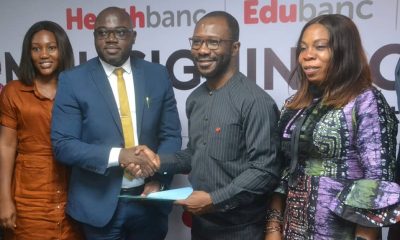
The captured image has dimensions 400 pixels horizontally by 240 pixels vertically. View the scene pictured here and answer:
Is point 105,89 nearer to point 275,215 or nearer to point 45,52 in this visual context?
point 45,52

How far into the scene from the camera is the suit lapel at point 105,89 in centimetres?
214

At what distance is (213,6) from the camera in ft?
9.20

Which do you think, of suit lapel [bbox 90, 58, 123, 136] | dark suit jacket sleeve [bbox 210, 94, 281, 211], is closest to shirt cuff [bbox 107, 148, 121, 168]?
suit lapel [bbox 90, 58, 123, 136]

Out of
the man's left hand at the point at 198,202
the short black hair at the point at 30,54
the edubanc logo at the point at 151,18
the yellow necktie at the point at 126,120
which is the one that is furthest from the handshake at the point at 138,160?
the edubanc logo at the point at 151,18

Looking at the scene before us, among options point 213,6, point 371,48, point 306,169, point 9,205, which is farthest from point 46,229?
point 371,48

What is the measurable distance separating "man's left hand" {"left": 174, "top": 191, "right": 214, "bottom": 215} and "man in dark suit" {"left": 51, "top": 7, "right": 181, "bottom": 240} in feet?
0.92

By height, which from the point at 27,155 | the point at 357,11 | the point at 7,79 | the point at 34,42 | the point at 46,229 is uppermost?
the point at 357,11

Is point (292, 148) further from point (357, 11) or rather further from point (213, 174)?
point (357, 11)

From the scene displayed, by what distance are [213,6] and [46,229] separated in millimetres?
1648

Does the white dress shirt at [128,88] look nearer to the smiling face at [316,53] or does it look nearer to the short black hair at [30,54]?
the short black hair at [30,54]

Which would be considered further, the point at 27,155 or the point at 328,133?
the point at 27,155

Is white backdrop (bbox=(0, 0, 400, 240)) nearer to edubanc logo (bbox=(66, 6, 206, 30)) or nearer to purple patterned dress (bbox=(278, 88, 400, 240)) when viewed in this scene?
edubanc logo (bbox=(66, 6, 206, 30))

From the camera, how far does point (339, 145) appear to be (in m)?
1.65

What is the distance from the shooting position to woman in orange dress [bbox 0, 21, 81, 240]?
7.84 feet
